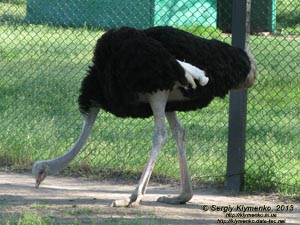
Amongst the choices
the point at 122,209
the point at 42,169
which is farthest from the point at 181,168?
the point at 42,169

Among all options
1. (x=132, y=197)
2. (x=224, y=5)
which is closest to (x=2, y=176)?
(x=132, y=197)

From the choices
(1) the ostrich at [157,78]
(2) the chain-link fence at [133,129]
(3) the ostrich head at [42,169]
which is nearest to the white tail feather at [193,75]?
(1) the ostrich at [157,78]

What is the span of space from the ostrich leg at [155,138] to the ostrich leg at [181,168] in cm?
29

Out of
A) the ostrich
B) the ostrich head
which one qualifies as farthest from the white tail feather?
the ostrich head

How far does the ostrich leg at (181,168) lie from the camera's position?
6059mm

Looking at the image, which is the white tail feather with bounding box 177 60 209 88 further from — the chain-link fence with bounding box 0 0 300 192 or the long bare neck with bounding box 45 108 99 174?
the chain-link fence with bounding box 0 0 300 192

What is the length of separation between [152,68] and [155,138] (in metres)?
0.54

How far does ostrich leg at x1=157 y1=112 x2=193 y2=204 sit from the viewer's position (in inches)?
239

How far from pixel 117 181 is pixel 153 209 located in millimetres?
1181

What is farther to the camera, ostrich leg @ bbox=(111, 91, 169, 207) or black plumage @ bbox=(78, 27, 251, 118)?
ostrich leg @ bbox=(111, 91, 169, 207)

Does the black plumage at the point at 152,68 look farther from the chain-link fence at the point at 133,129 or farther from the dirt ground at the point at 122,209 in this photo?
the chain-link fence at the point at 133,129

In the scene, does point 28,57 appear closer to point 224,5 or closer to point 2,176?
point 224,5

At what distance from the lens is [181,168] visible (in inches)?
239

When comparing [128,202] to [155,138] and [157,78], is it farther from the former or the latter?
[157,78]
